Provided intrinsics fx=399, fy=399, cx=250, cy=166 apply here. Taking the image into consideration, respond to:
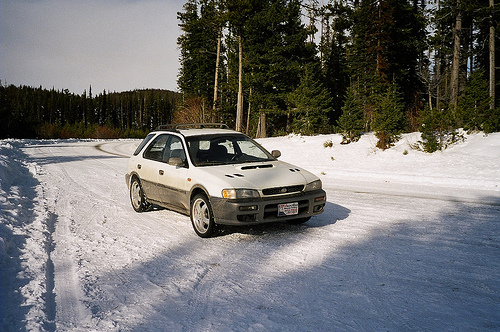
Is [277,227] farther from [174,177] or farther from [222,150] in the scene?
[174,177]

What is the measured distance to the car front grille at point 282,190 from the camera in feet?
19.2

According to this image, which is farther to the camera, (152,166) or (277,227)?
(152,166)

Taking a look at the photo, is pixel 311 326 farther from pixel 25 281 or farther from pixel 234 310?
pixel 25 281

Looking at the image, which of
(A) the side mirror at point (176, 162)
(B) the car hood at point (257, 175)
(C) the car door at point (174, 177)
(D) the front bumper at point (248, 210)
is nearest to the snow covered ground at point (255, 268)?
(D) the front bumper at point (248, 210)

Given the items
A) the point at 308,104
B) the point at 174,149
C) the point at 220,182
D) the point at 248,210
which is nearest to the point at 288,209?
the point at 248,210

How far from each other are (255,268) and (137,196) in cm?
435

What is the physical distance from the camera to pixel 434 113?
17000 mm

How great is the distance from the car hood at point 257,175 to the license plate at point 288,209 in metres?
0.31

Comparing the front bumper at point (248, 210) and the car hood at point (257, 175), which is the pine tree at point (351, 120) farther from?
the front bumper at point (248, 210)

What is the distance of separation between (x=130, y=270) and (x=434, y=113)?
15.8m

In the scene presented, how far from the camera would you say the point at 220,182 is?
5.89m

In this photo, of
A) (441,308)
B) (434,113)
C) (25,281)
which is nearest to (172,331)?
(25,281)

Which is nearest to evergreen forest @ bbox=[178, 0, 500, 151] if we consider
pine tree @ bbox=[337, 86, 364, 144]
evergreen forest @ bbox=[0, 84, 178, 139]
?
pine tree @ bbox=[337, 86, 364, 144]

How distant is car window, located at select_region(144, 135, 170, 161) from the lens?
7.74 metres
